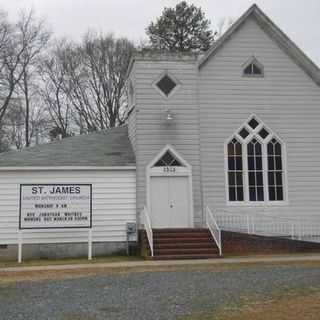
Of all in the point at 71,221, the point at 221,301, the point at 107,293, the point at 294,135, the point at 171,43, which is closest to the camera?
the point at 221,301

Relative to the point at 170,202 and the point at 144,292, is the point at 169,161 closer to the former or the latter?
the point at 170,202

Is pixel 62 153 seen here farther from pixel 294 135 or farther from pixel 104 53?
pixel 104 53

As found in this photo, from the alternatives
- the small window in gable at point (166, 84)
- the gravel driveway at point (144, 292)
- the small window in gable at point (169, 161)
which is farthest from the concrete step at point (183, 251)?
the small window in gable at point (166, 84)

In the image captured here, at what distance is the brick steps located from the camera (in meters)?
19.5

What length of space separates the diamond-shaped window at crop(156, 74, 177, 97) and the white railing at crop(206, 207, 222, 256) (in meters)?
4.77

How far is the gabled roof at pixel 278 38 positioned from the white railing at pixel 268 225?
583 cm

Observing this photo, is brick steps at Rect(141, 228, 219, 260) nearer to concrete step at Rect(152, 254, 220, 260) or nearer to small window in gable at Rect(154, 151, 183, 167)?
concrete step at Rect(152, 254, 220, 260)

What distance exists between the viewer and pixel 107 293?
11.6m

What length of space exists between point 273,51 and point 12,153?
11170mm

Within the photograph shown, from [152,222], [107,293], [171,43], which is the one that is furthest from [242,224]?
[171,43]

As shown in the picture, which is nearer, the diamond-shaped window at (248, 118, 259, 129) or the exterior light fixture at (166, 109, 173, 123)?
the exterior light fixture at (166, 109, 173, 123)

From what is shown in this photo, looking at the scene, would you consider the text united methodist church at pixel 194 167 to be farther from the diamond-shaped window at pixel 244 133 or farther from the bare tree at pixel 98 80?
the bare tree at pixel 98 80

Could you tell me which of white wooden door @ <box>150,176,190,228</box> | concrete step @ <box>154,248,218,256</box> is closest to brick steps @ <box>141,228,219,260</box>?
concrete step @ <box>154,248,218,256</box>

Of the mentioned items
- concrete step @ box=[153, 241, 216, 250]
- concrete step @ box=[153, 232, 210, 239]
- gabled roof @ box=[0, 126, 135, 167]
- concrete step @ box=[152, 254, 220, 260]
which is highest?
gabled roof @ box=[0, 126, 135, 167]
